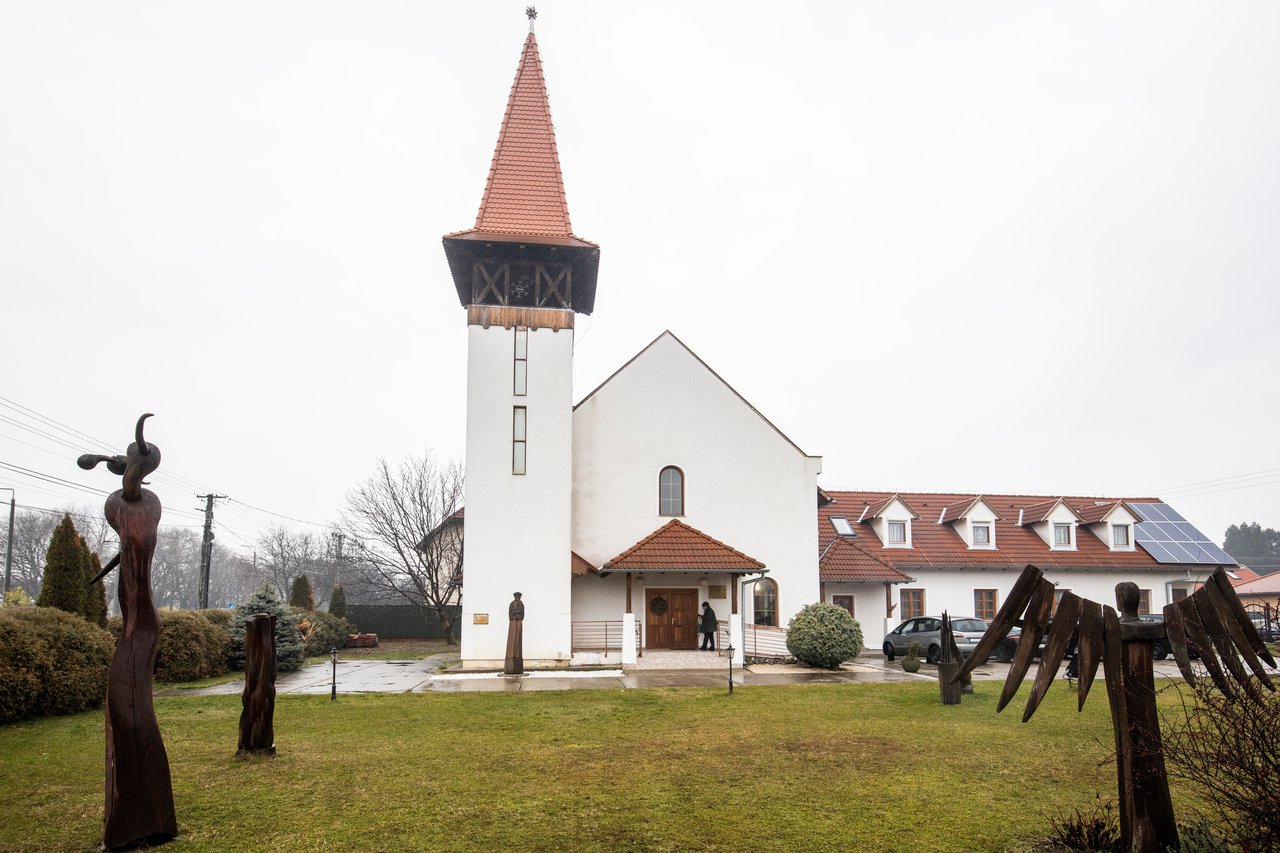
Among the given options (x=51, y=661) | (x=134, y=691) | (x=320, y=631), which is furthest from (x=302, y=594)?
(x=134, y=691)

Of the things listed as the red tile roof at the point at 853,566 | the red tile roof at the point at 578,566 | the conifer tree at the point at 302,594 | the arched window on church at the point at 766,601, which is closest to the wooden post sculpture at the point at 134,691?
the red tile roof at the point at 578,566

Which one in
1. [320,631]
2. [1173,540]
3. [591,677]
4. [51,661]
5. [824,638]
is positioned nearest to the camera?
[51,661]

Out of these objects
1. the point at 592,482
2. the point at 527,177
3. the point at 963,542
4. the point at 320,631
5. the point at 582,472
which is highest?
the point at 527,177

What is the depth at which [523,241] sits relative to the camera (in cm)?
2336

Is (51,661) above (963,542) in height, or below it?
below

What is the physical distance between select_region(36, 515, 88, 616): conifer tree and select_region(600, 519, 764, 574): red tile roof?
12.4 metres

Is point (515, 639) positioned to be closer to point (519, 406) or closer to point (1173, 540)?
point (519, 406)

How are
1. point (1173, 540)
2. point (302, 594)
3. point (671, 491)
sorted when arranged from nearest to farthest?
1. point (671, 491)
2. point (302, 594)
3. point (1173, 540)

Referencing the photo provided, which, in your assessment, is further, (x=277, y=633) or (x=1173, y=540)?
(x=1173, y=540)

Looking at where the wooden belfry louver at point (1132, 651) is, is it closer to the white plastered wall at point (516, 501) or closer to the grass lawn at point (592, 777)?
the grass lawn at point (592, 777)

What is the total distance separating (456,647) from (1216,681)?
31.9m

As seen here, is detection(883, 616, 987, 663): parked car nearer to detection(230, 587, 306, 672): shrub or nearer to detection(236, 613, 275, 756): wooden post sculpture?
detection(230, 587, 306, 672): shrub

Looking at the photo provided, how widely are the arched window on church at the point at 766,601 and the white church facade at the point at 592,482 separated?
0.06 m

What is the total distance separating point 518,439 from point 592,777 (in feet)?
48.3
